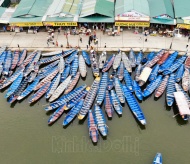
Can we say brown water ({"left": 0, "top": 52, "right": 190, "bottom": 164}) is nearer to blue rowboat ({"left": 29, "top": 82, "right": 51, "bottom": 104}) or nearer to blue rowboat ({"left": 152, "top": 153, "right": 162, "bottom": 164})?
blue rowboat ({"left": 152, "top": 153, "right": 162, "bottom": 164})

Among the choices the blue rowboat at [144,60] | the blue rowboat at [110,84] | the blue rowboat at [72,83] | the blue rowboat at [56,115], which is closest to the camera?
the blue rowboat at [56,115]

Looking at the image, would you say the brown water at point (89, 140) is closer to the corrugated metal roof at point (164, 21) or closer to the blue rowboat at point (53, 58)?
the blue rowboat at point (53, 58)

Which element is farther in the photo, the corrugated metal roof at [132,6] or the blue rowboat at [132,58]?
the corrugated metal roof at [132,6]

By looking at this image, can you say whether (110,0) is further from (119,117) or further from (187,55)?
(119,117)

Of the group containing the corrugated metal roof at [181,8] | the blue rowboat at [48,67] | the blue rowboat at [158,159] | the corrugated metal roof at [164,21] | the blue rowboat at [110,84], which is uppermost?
the corrugated metal roof at [181,8]

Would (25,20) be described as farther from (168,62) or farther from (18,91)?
(168,62)

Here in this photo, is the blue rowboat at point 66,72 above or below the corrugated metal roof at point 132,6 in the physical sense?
below

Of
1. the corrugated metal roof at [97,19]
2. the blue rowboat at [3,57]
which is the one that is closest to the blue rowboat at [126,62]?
the corrugated metal roof at [97,19]
